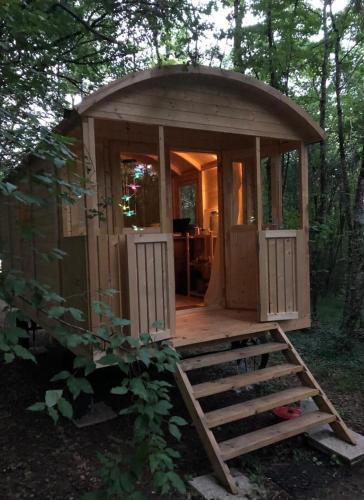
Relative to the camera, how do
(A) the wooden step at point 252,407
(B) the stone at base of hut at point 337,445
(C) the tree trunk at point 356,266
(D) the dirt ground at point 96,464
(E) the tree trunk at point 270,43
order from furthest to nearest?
(E) the tree trunk at point 270,43 → (C) the tree trunk at point 356,266 → (B) the stone at base of hut at point 337,445 → (A) the wooden step at point 252,407 → (D) the dirt ground at point 96,464

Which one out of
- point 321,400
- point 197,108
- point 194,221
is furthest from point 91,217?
point 194,221

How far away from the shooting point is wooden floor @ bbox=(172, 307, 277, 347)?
3.82m

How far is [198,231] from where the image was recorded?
604 cm

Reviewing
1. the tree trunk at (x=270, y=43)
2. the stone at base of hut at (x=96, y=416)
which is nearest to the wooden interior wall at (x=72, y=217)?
the stone at base of hut at (x=96, y=416)

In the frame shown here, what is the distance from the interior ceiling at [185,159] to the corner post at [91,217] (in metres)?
1.67

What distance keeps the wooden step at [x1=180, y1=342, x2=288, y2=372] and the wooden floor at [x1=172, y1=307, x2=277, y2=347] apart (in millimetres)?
145

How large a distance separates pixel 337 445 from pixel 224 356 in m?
1.21

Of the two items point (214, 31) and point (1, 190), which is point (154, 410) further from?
point (214, 31)

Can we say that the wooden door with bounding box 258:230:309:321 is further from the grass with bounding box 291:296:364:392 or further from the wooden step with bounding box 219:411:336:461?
the grass with bounding box 291:296:364:392

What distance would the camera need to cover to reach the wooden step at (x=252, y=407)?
3.23 metres

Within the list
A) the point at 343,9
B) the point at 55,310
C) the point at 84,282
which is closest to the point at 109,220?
the point at 84,282

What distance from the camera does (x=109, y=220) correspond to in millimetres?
4738

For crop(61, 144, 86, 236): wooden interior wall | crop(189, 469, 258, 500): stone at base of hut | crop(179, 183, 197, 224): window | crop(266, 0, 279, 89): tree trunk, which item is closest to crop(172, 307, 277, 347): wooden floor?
crop(189, 469, 258, 500): stone at base of hut

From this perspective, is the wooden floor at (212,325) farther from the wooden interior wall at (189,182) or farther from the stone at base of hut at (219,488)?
the wooden interior wall at (189,182)
